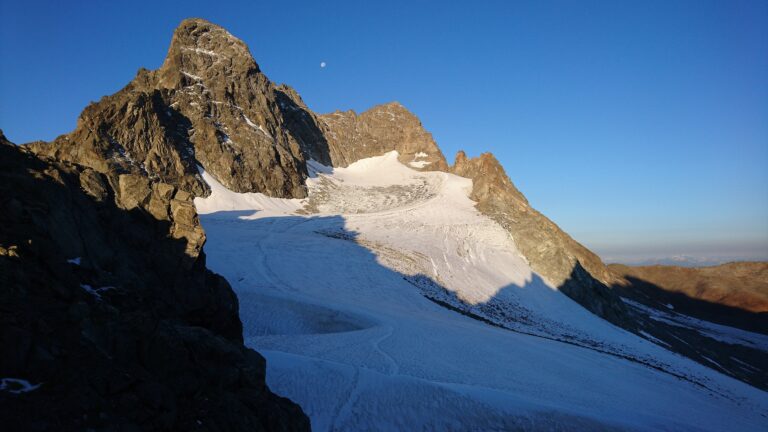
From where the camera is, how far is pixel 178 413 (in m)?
6.65

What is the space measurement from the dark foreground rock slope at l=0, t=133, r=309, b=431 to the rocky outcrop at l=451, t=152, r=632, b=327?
42394 millimetres

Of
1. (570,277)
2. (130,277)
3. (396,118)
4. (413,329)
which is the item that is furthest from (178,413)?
(396,118)

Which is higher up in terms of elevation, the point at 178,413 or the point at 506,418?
the point at 178,413

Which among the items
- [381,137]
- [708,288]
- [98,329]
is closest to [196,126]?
[381,137]

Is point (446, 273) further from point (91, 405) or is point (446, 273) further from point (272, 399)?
point (91, 405)

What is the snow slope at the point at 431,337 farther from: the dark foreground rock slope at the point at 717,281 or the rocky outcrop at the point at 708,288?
the dark foreground rock slope at the point at 717,281

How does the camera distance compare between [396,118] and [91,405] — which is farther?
[396,118]

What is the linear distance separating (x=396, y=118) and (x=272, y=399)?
110 m

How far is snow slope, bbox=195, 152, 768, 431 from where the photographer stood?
12758 millimetres

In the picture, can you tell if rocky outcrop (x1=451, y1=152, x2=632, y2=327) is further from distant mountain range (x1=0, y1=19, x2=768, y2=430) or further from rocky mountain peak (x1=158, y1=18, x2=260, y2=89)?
rocky mountain peak (x1=158, y1=18, x2=260, y2=89)

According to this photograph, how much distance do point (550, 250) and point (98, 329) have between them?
4831cm

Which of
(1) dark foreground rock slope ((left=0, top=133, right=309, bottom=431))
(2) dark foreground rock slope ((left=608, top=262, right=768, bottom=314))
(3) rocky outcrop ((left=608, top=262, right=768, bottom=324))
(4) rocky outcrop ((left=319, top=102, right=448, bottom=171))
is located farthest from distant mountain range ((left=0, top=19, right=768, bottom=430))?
(4) rocky outcrop ((left=319, top=102, right=448, bottom=171))

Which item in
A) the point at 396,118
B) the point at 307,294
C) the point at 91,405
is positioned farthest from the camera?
the point at 396,118

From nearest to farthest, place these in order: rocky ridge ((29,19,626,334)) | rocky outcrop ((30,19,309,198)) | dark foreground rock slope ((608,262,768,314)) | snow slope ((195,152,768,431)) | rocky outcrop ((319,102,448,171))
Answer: snow slope ((195,152,768,431)) < rocky ridge ((29,19,626,334)) < rocky outcrop ((30,19,309,198)) < dark foreground rock slope ((608,262,768,314)) < rocky outcrop ((319,102,448,171))
